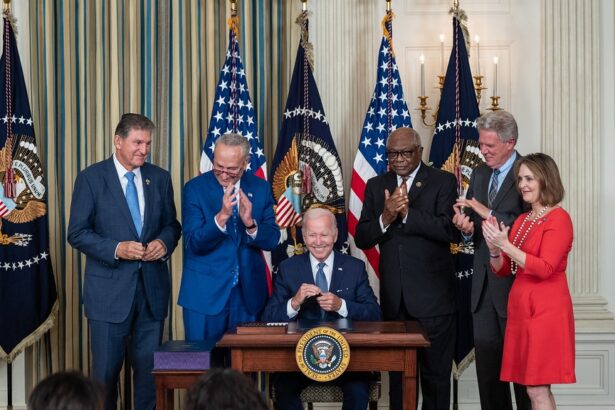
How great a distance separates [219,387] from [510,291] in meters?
2.52

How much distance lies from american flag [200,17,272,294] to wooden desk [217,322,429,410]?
176 centimetres

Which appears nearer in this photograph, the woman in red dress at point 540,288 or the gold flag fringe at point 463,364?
the woman in red dress at point 540,288

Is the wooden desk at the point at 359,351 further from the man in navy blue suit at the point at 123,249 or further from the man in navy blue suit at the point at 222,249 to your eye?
the man in navy blue suit at the point at 123,249

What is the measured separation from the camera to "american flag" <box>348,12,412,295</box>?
19.4ft

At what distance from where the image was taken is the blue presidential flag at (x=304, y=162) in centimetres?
591

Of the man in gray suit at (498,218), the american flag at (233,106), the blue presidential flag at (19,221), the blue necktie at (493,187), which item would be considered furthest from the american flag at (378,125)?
the blue presidential flag at (19,221)

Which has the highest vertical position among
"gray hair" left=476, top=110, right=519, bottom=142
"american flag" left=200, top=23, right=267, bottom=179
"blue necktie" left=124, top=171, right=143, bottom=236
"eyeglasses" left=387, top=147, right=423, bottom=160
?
"american flag" left=200, top=23, right=267, bottom=179

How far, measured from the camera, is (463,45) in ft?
19.4

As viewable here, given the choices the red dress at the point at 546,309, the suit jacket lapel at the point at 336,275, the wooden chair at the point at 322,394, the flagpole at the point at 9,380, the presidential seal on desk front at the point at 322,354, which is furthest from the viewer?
the flagpole at the point at 9,380

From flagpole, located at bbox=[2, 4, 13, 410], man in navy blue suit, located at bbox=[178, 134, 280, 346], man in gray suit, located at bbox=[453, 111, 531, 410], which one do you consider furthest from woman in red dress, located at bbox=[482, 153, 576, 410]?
flagpole, located at bbox=[2, 4, 13, 410]

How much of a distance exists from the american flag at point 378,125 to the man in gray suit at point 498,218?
1.10 metres

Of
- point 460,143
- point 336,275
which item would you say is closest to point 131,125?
point 336,275

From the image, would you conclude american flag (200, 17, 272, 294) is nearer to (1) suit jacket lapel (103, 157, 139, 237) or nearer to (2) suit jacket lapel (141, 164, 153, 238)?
(2) suit jacket lapel (141, 164, 153, 238)

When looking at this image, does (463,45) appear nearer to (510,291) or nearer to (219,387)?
(510,291)
